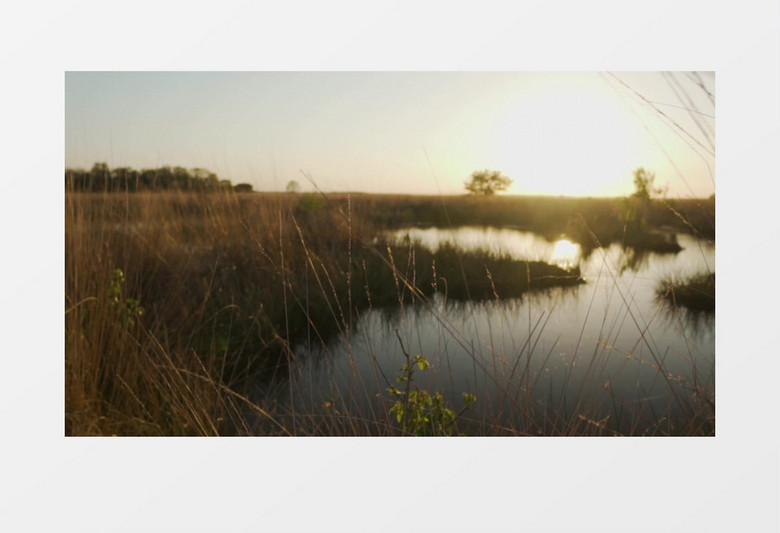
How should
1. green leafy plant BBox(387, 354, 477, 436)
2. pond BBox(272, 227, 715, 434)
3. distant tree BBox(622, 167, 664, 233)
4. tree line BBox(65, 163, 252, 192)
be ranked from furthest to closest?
tree line BBox(65, 163, 252, 192) → distant tree BBox(622, 167, 664, 233) → pond BBox(272, 227, 715, 434) → green leafy plant BBox(387, 354, 477, 436)

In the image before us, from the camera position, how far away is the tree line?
2.08 meters

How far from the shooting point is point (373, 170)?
2.10m

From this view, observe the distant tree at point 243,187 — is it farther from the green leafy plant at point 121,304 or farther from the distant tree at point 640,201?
the distant tree at point 640,201

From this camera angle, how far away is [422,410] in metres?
1.80

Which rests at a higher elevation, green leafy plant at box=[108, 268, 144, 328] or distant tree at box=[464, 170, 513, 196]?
distant tree at box=[464, 170, 513, 196]

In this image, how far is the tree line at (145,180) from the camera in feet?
6.81

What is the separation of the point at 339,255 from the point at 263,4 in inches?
45.3

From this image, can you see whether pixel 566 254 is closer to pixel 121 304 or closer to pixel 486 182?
pixel 486 182

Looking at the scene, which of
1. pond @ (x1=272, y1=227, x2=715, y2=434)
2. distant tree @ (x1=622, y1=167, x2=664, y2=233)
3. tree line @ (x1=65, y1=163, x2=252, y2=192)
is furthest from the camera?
tree line @ (x1=65, y1=163, x2=252, y2=192)

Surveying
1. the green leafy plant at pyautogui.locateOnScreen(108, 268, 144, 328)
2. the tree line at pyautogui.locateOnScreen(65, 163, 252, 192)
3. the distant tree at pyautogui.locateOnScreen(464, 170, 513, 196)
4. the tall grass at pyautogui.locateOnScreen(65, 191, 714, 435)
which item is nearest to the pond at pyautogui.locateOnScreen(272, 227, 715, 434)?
the tall grass at pyautogui.locateOnScreen(65, 191, 714, 435)

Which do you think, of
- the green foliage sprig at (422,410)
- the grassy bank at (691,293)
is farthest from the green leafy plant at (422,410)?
the grassy bank at (691,293)

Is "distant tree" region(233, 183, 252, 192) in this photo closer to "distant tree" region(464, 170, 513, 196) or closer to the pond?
the pond

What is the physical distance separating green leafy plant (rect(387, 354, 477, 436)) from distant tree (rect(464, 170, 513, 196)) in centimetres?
80
